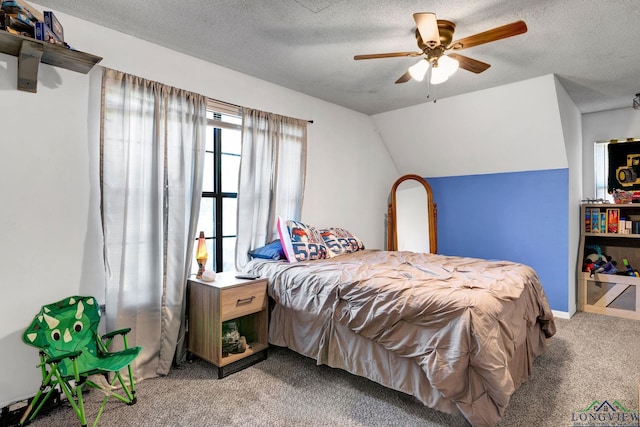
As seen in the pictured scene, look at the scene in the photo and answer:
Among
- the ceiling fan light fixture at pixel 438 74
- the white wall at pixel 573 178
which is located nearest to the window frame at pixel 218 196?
the ceiling fan light fixture at pixel 438 74

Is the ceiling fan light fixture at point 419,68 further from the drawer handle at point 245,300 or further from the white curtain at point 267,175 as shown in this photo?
the drawer handle at point 245,300

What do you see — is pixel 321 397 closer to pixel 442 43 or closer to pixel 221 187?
pixel 221 187

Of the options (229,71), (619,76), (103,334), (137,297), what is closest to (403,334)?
(137,297)

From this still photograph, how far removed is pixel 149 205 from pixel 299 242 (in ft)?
4.05

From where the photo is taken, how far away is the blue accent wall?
382 centimetres

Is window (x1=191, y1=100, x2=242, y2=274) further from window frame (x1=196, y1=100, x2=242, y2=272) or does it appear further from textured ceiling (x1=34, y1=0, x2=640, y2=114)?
textured ceiling (x1=34, y1=0, x2=640, y2=114)

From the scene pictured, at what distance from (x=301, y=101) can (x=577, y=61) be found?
243 cm

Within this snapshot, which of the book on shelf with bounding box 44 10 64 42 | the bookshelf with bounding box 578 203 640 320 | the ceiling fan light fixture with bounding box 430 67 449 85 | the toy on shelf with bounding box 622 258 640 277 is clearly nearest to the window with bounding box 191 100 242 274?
the book on shelf with bounding box 44 10 64 42

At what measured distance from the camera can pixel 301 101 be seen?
371cm

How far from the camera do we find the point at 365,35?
2.44 metres

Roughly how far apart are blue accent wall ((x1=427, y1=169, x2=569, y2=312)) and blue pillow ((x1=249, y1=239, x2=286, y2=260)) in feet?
8.32

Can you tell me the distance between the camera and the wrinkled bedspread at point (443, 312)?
1.74m

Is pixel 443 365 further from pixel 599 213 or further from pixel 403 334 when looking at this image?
pixel 599 213

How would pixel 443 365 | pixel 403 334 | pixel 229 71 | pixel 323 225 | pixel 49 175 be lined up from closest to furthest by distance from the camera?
1. pixel 443 365
2. pixel 403 334
3. pixel 49 175
4. pixel 229 71
5. pixel 323 225
